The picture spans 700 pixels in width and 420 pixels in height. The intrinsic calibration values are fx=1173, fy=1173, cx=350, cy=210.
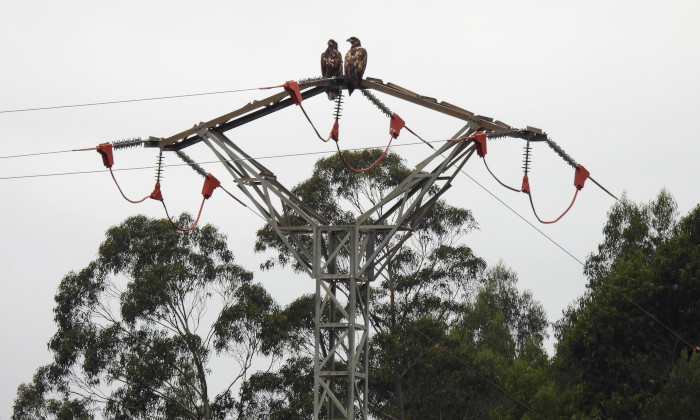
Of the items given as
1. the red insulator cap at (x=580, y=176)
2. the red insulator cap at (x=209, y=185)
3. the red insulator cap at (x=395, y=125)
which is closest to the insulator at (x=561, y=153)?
the red insulator cap at (x=580, y=176)

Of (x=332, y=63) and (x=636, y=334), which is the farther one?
(x=636, y=334)

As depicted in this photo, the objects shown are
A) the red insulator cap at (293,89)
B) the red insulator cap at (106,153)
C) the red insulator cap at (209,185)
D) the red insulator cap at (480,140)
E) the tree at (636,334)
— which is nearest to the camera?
the red insulator cap at (480,140)

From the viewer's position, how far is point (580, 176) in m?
16.2

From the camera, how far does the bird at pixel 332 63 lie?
16078 mm

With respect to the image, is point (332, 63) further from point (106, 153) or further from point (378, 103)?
point (106, 153)

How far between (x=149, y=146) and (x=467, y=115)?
4445 millimetres

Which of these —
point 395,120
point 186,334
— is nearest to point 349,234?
point 395,120

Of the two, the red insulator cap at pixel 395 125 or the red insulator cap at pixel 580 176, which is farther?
the red insulator cap at pixel 580 176

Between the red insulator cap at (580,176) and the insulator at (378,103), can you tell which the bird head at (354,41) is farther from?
the red insulator cap at (580,176)

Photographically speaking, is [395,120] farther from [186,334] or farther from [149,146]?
[186,334]

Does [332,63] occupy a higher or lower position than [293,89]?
higher

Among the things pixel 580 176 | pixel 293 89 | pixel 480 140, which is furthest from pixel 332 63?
pixel 580 176

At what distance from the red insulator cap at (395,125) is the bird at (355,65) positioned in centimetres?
71

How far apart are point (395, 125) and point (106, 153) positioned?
396 centimetres
